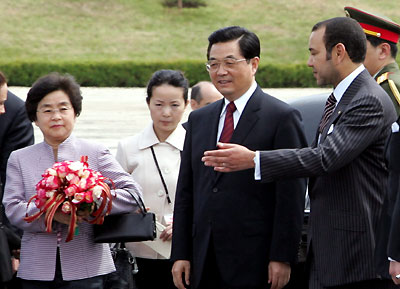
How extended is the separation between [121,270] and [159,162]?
2.35 ft

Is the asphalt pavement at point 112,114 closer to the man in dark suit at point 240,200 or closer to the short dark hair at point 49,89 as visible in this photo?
the short dark hair at point 49,89

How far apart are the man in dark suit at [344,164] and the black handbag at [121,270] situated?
3.54 feet

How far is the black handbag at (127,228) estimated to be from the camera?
3.46 metres

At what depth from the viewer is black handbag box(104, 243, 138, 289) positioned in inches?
148

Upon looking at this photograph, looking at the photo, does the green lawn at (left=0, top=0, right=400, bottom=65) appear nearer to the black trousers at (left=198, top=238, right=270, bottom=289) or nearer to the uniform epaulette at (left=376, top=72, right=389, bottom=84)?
the uniform epaulette at (left=376, top=72, right=389, bottom=84)

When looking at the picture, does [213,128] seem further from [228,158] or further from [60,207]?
[60,207]

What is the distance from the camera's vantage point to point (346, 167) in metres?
3.03

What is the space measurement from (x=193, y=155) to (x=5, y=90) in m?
1.11

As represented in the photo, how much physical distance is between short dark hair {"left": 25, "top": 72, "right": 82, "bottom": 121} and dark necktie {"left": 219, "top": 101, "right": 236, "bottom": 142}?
82cm

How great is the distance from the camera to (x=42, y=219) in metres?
3.42

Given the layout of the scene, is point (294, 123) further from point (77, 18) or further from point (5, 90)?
point (77, 18)

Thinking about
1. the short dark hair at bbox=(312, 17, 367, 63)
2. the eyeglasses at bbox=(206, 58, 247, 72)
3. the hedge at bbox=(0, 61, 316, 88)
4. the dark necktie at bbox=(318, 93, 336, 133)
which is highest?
the short dark hair at bbox=(312, 17, 367, 63)

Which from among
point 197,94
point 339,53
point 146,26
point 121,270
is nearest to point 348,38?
point 339,53

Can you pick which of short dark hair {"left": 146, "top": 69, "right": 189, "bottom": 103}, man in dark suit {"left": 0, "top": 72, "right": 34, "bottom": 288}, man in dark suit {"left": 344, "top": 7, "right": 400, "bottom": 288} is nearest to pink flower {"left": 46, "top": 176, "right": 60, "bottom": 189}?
man in dark suit {"left": 0, "top": 72, "right": 34, "bottom": 288}
